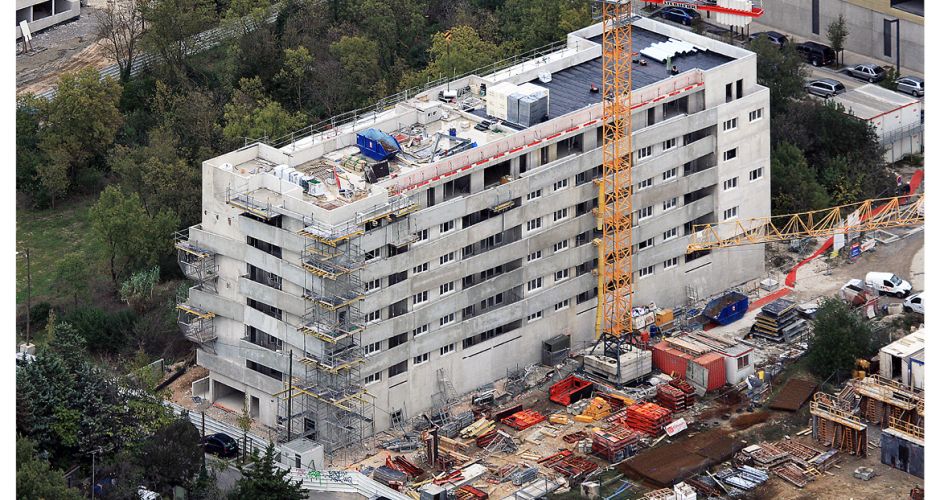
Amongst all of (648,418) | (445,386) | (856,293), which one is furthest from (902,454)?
(445,386)

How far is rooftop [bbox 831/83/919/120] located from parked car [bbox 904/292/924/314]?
2877 cm

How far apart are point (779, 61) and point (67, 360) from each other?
7709 centimetres

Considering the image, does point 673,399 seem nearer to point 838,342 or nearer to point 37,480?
point 838,342

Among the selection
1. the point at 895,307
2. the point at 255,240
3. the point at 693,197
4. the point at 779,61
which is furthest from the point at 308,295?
the point at 779,61

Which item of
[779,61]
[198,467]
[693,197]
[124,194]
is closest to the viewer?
[198,467]

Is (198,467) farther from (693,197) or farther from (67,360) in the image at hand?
(693,197)

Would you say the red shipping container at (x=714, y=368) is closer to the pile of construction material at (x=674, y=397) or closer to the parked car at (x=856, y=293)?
the pile of construction material at (x=674, y=397)

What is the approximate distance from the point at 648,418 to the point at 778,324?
58.7 ft

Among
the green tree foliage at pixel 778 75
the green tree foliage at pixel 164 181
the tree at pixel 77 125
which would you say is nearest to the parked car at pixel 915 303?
the green tree foliage at pixel 778 75

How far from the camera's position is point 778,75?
195750 millimetres

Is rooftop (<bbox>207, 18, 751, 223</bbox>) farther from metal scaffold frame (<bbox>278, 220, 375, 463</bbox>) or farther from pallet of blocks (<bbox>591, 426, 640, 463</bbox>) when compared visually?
pallet of blocks (<bbox>591, 426, 640, 463</bbox>)

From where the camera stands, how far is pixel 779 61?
19588cm

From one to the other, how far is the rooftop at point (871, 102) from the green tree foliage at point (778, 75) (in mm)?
3968

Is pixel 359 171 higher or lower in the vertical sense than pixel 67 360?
higher
